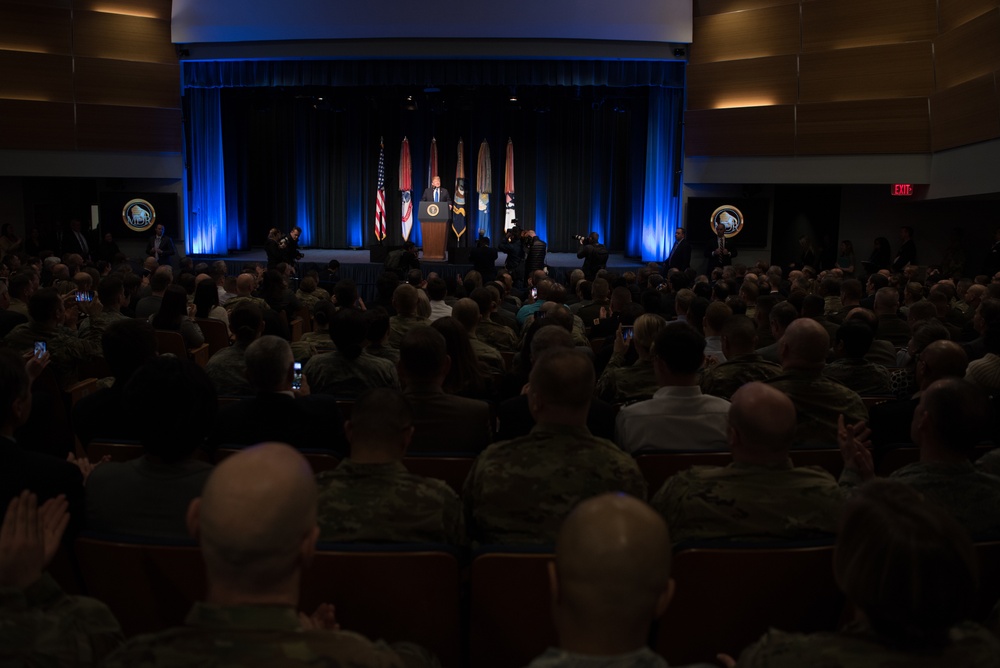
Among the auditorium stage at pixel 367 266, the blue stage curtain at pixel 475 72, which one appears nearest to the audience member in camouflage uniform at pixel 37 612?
the auditorium stage at pixel 367 266

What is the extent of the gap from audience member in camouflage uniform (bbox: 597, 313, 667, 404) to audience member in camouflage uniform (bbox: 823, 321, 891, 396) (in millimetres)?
900

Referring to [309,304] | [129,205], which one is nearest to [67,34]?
[129,205]

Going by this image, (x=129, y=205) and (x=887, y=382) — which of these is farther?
(x=129, y=205)

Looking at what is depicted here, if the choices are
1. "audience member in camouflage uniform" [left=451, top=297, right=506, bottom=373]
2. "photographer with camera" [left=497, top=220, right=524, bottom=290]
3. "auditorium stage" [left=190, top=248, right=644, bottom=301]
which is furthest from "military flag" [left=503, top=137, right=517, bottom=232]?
"audience member in camouflage uniform" [left=451, top=297, right=506, bottom=373]

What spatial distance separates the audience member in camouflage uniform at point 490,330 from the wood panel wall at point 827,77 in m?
8.52

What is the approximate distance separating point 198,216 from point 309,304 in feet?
27.8

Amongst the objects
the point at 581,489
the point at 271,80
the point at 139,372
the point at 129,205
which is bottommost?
the point at 581,489

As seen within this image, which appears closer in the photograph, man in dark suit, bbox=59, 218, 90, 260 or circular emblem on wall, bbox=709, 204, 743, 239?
man in dark suit, bbox=59, 218, 90, 260

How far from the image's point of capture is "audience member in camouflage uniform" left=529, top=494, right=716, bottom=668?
1.34 m

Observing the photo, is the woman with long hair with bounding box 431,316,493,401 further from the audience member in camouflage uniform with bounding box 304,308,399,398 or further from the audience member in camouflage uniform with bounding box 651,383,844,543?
the audience member in camouflage uniform with bounding box 651,383,844,543

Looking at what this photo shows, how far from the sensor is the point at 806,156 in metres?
13.7

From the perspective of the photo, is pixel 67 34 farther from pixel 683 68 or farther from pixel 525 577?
pixel 525 577

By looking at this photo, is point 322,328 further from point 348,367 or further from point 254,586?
point 254,586

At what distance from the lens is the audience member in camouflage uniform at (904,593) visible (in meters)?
1.45
